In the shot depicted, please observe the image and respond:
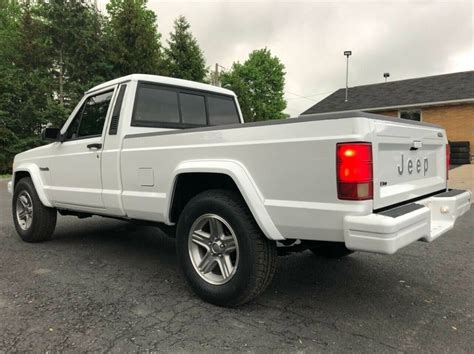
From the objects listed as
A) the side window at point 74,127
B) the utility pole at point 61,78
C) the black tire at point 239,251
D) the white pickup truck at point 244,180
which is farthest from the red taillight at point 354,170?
the utility pole at point 61,78

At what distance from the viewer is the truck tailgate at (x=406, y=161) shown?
8.56 feet

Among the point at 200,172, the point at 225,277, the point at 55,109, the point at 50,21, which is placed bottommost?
the point at 225,277

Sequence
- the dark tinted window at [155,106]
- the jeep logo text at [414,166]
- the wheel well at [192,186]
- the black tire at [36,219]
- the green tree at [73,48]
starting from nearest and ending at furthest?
1. the jeep logo text at [414,166]
2. the wheel well at [192,186]
3. the dark tinted window at [155,106]
4. the black tire at [36,219]
5. the green tree at [73,48]

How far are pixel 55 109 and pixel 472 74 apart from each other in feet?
75.9

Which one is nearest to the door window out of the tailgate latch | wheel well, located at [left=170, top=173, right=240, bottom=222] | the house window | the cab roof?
the cab roof

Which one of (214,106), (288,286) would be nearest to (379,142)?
(288,286)

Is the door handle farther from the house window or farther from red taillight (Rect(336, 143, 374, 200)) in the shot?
the house window

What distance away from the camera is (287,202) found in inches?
106

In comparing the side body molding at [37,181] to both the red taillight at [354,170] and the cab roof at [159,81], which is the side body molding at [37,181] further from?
the red taillight at [354,170]

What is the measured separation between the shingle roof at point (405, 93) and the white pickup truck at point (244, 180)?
1985 centimetres

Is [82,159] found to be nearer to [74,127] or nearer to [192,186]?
[74,127]

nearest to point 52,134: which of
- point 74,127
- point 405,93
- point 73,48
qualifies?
point 74,127

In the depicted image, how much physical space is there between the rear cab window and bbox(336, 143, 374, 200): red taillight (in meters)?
2.33

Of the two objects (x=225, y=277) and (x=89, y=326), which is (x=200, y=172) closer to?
(x=225, y=277)
